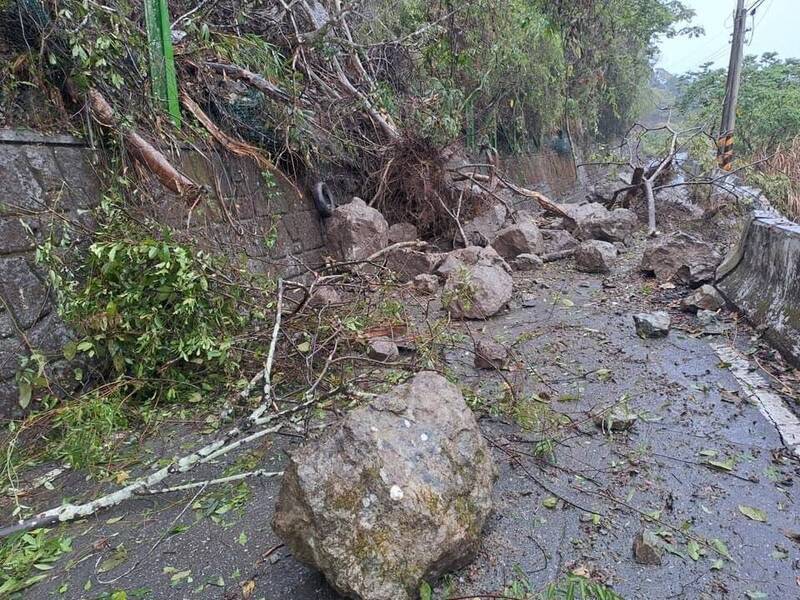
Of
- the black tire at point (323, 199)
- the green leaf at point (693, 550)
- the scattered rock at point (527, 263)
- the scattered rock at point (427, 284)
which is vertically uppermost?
the black tire at point (323, 199)

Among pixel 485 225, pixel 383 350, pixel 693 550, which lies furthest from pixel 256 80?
pixel 693 550

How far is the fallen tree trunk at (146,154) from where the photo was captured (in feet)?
11.0

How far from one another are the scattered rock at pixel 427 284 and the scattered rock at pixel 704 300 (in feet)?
7.63

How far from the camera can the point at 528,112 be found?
1201 cm

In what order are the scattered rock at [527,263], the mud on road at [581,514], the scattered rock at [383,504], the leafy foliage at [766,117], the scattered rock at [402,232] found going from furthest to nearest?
the leafy foliage at [766,117] < the scattered rock at [402,232] < the scattered rock at [527,263] < the mud on road at [581,514] < the scattered rock at [383,504]

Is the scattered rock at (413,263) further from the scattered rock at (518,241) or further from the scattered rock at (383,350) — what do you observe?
the scattered rock at (383,350)

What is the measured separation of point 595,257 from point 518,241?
1087 mm

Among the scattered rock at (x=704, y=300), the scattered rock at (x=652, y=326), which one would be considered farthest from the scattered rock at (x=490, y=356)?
the scattered rock at (x=704, y=300)

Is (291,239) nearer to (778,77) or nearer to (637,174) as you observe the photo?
(637,174)

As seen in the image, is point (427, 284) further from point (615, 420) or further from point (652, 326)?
point (615, 420)

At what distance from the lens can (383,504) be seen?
1.56m

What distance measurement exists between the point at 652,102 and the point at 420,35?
62.1ft

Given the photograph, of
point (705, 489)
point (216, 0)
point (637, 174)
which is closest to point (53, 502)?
point (705, 489)

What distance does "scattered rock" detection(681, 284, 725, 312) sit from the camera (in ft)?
13.7
